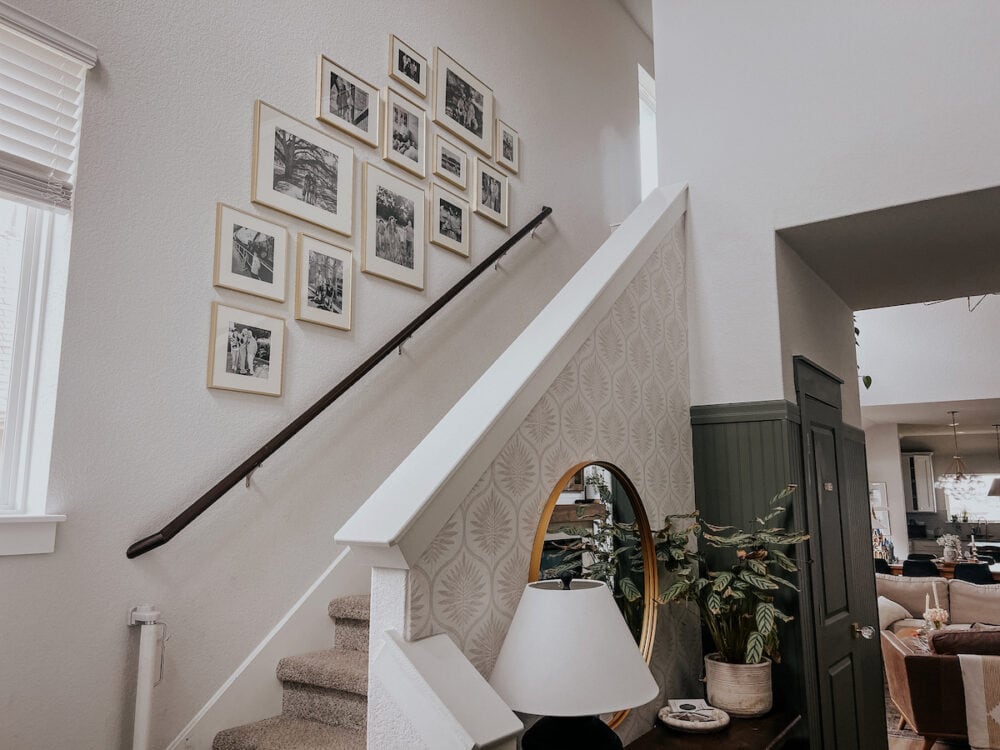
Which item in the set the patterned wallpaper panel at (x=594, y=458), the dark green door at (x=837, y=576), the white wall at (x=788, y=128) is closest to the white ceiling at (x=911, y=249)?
the white wall at (x=788, y=128)

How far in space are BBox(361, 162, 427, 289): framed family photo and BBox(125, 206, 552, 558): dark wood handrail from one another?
0.71ft

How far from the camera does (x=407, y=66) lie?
379 cm

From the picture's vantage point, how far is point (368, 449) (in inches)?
131

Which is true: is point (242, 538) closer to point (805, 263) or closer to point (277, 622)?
point (277, 622)

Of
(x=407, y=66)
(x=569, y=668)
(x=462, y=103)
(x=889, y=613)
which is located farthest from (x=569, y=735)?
(x=889, y=613)

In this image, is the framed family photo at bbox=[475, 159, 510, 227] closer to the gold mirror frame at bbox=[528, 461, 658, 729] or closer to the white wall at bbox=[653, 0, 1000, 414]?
the white wall at bbox=[653, 0, 1000, 414]

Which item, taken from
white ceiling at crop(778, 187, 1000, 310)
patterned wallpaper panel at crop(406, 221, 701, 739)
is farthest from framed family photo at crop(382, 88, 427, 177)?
white ceiling at crop(778, 187, 1000, 310)

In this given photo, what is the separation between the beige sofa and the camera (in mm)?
6848

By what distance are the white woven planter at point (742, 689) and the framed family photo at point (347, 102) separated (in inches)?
101

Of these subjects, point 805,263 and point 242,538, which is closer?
point 242,538

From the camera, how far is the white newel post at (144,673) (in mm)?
2268

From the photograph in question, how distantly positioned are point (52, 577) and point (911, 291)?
12.3 feet

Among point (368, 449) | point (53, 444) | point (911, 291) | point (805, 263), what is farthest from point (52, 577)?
point (911, 291)

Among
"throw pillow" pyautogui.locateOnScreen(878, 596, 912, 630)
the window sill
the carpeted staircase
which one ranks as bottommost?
"throw pillow" pyautogui.locateOnScreen(878, 596, 912, 630)
